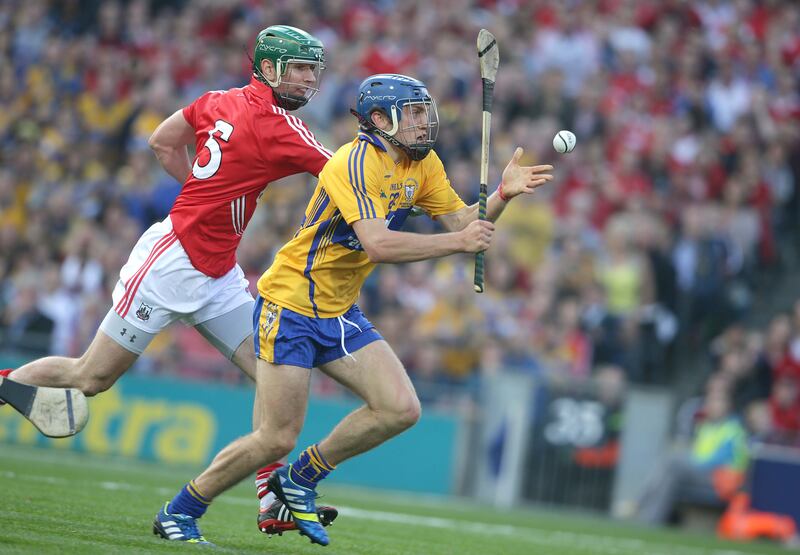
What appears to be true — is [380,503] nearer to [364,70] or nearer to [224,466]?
[224,466]

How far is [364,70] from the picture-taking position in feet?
56.6

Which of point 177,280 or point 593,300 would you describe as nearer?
point 177,280

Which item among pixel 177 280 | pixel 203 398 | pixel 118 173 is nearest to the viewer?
pixel 177 280

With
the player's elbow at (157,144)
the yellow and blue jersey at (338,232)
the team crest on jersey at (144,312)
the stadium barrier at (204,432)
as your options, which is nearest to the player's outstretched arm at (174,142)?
the player's elbow at (157,144)

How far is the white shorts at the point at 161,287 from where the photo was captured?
25.3 feet

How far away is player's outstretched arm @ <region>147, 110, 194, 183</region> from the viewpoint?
814 centimetres

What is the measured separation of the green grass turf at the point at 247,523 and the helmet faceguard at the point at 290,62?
2506mm

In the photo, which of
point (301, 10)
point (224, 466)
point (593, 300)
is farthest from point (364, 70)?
point (224, 466)

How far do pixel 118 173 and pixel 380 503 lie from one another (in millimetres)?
6541

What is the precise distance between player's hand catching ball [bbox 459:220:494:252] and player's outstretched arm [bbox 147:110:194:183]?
7.04 feet

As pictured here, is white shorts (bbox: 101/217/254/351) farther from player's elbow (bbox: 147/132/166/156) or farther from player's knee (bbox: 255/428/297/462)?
player's knee (bbox: 255/428/297/462)

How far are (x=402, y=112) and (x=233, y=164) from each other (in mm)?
1105

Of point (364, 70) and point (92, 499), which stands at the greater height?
point (364, 70)

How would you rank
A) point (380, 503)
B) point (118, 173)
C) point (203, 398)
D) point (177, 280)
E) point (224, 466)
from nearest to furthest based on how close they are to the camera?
point (224, 466) → point (177, 280) → point (380, 503) → point (203, 398) → point (118, 173)
